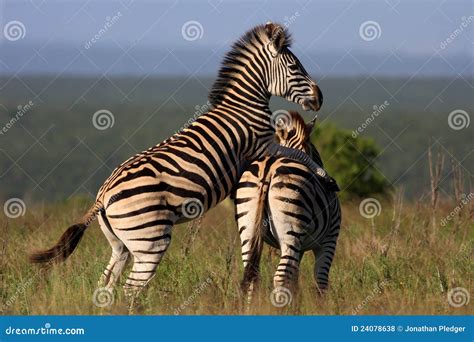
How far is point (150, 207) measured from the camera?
781 centimetres

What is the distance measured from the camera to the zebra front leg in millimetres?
7828

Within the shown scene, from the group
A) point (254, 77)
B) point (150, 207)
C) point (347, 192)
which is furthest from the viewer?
point (347, 192)

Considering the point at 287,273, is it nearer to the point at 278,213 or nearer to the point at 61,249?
the point at 278,213

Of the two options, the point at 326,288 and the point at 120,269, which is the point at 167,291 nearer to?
the point at 120,269

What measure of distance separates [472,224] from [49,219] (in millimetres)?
5580

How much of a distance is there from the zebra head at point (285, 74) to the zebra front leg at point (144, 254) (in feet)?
6.30

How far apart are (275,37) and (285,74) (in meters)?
0.36

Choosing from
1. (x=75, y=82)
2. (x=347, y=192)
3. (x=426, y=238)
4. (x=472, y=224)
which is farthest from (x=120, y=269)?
(x=75, y=82)

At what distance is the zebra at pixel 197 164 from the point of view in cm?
787

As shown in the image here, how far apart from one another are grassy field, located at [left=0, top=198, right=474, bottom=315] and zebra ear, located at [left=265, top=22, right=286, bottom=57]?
73.6 inches

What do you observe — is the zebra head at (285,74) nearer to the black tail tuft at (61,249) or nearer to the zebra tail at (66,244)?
the zebra tail at (66,244)

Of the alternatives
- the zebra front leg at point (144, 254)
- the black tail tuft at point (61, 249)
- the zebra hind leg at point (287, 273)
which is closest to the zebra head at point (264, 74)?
the zebra hind leg at point (287, 273)

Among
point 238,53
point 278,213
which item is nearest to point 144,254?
point 278,213

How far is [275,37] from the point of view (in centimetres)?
890
